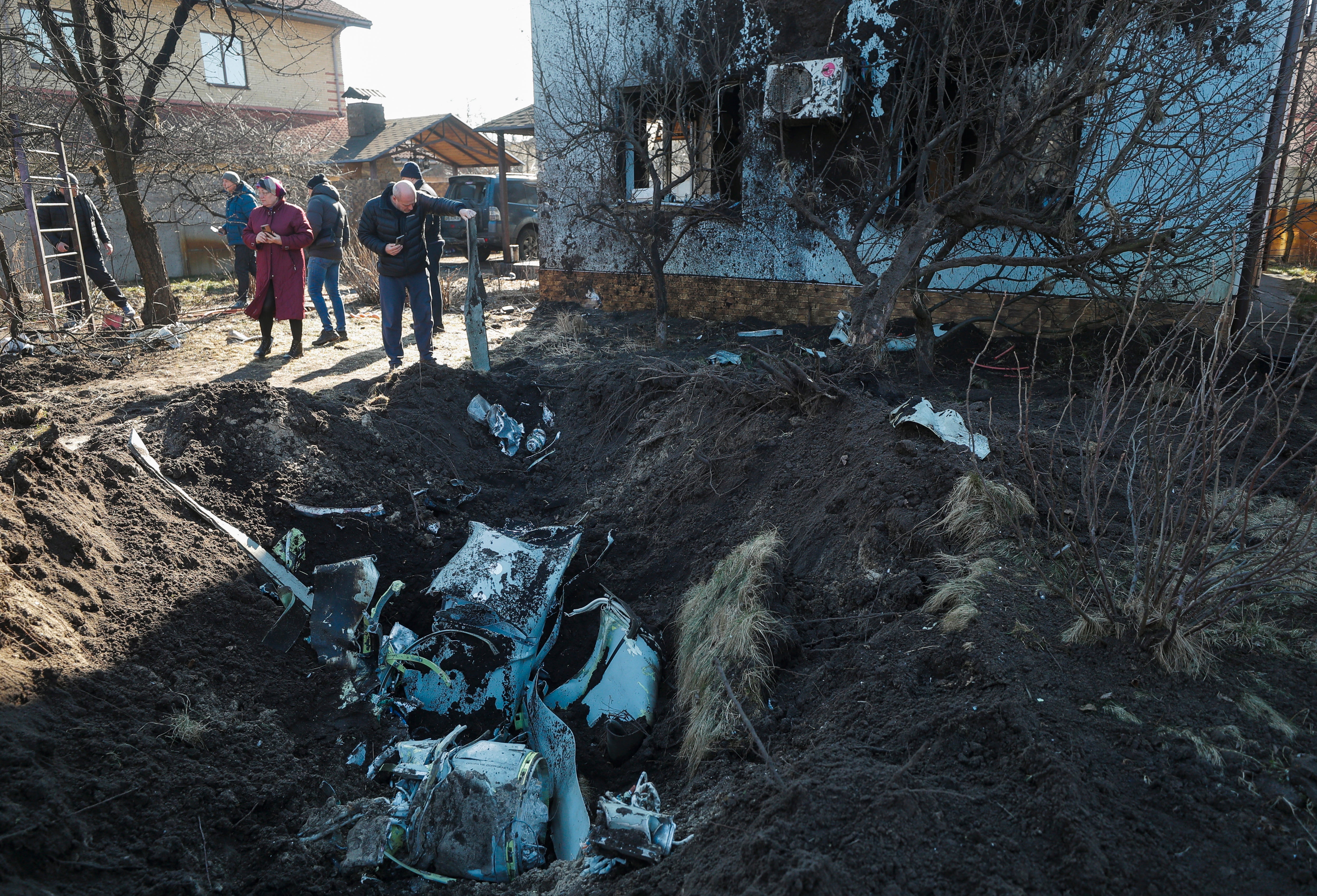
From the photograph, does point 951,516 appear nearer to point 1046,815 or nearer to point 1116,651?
point 1116,651

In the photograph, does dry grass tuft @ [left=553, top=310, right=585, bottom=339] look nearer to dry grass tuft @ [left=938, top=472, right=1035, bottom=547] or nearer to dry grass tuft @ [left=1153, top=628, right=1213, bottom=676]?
dry grass tuft @ [left=938, top=472, right=1035, bottom=547]

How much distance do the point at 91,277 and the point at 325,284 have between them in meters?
2.82

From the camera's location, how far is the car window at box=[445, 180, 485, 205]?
16.0 meters

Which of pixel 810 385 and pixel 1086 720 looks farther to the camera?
pixel 810 385

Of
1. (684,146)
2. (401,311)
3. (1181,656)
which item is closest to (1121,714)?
(1181,656)

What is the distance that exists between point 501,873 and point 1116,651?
2.12 m

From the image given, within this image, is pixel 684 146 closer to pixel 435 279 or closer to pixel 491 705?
pixel 435 279

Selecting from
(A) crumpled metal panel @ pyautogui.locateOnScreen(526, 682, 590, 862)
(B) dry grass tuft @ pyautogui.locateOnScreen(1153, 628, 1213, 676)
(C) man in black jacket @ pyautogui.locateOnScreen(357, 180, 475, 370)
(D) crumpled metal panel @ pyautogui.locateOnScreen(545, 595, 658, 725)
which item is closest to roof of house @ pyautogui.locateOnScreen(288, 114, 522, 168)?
(C) man in black jacket @ pyautogui.locateOnScreen(357, 180, 475, 370)

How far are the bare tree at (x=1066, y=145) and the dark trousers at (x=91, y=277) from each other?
796 cm

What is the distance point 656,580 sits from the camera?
13.7 feet

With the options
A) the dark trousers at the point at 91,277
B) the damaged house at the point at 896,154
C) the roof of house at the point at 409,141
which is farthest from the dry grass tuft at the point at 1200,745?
the roof of house at the point at 409,141

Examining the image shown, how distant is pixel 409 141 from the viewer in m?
17.6

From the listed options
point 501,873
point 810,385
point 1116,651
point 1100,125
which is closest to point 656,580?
point 810,385

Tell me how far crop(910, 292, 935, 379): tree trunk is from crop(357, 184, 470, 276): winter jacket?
13.8 ft
